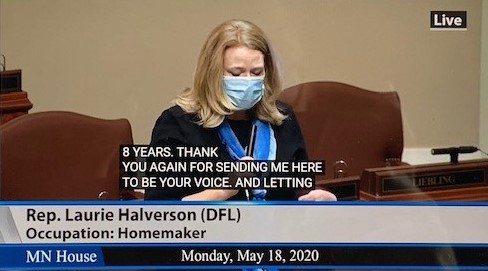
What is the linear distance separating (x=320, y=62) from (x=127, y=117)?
1.23 ft

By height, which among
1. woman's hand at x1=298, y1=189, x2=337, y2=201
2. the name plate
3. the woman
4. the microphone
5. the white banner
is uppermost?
the woman

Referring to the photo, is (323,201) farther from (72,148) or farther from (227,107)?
Answer: (72,148)

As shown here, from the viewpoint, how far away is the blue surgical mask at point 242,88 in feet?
5.41

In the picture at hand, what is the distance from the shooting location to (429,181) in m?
1.66

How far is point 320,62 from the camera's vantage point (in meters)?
1.64

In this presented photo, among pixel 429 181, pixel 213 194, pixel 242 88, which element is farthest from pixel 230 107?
pixel 429 181

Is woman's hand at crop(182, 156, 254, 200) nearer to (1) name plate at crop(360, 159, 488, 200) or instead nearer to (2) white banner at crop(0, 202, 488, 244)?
(2) white banner at crop(0, 202, 488, 244)

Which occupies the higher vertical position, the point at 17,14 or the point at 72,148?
the point at 17,14

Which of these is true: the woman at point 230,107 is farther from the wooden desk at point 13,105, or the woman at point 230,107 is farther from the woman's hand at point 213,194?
the wooden desk at point 13,105

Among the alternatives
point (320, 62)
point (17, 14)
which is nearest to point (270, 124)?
point (320, 62)

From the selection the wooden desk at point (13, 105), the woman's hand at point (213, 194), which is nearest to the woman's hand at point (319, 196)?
the woman's hand at point (213, 194)

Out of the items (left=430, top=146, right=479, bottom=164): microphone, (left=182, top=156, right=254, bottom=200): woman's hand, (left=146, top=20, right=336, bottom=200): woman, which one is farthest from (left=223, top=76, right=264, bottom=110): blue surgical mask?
(left=430, top=146, right=479, bottom=164): microphone

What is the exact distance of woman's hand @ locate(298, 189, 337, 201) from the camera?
164 centimetres

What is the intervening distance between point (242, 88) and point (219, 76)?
0.16 feet
